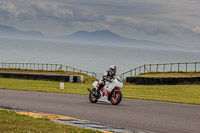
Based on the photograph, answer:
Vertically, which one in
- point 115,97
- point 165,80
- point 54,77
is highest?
point 54,77

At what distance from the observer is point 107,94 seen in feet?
51.8

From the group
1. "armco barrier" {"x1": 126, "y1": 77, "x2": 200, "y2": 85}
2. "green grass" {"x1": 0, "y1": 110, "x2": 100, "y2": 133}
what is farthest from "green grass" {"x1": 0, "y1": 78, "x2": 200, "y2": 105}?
"green grass" {"x1": 0, "y1": 110, "x2": 100, "y2": 133}

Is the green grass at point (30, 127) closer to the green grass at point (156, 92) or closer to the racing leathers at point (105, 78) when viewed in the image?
the racing leathers at point (105, 78)

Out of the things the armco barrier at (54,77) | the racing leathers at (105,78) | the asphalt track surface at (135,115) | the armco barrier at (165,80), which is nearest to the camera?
the asphalt track surface at (135,115)

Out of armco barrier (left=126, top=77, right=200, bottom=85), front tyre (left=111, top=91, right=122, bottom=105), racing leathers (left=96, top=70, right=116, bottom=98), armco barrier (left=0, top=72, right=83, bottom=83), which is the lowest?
front tyre (left=111, top=91, right=122, bottom=105)

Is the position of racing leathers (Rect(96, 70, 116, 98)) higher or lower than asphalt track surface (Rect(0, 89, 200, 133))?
higher

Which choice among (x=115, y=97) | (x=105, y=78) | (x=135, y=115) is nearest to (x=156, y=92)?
(x=115, y=97)

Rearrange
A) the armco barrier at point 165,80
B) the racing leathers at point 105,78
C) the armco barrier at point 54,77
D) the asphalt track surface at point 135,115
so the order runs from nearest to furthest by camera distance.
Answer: the asphalt track surface at point 135,115 < the racing leathers at point 105,78 < the armco barrier at point 165,80 < the armco barrier at point 54,77

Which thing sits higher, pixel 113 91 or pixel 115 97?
pixel 113 91

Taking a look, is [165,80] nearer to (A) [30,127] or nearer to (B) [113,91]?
(B) [113,91]

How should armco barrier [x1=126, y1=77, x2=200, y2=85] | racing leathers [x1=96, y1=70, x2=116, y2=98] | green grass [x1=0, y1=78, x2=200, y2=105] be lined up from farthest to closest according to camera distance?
armco barrier [x1=126, y1=77, x2=200, y2=85] → green grass [x1=0, y1=78, x2=200, y2=105] → racing leathers [x1=96, y1=70, x2=116, y2=98]

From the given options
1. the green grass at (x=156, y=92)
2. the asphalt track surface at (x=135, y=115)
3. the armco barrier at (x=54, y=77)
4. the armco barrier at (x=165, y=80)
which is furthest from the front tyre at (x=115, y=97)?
the armco barrier at (x=54, y=77)

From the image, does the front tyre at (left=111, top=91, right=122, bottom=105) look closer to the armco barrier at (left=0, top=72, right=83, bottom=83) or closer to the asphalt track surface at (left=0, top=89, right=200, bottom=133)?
the asphalt track surface at (left=0, top=89, right=200, bottom=133)

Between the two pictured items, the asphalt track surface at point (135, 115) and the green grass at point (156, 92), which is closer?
the asphalt track surface at point (135, 115)
